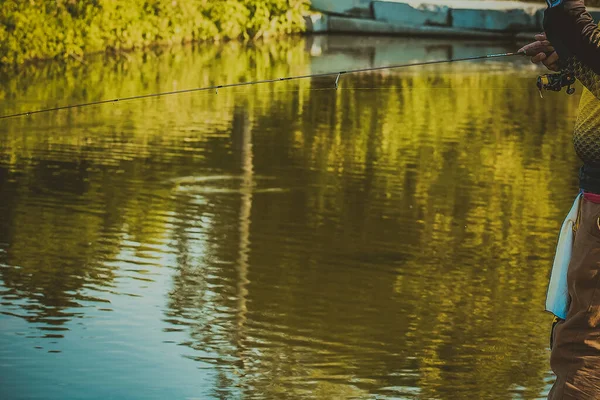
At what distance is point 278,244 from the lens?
28.7ft

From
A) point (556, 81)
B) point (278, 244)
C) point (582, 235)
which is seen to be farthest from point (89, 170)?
point (582, 235)

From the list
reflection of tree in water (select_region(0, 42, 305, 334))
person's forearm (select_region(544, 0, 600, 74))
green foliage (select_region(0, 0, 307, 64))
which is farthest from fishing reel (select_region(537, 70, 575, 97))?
green foliage (select_region(0, 0, 307, 64))

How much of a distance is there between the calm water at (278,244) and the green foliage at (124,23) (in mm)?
3045

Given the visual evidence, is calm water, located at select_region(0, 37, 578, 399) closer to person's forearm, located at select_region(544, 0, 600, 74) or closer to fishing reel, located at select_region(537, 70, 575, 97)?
fishing reel, located at select_region(537, 70, 575, 97)

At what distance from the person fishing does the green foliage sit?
48.5ft

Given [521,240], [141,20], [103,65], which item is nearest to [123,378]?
[521,240]

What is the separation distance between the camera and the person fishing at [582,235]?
4.41 meters

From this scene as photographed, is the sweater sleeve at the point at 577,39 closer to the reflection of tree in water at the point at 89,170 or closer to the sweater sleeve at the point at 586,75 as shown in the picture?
the sweater sleeve at the point at 586,75

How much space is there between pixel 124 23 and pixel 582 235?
17.8 m

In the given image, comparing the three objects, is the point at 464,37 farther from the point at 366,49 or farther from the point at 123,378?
the point at 123,378

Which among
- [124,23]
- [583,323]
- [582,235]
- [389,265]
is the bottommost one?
[389,265]

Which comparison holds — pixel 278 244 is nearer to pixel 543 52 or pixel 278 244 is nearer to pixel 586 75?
pixel 543 52

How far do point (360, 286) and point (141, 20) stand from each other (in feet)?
Result: 49.8

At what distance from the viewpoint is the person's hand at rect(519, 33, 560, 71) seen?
4637 mm
